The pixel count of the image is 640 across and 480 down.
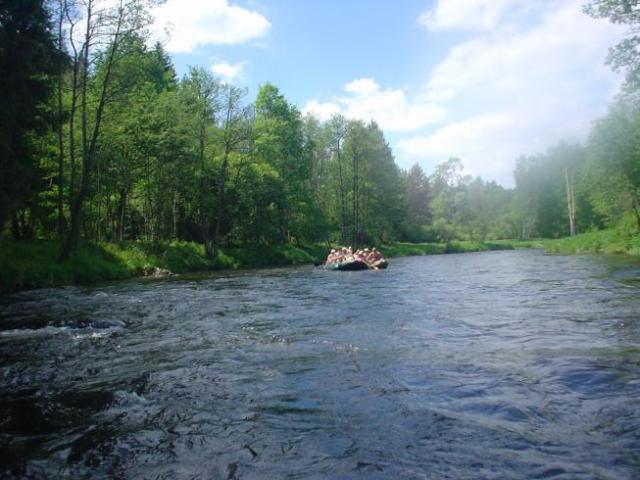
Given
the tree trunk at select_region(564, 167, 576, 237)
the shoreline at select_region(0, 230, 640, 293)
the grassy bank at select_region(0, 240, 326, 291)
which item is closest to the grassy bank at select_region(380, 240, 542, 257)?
the shoreline at select_region(0, 230, 640, 293)

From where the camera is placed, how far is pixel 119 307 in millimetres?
13016

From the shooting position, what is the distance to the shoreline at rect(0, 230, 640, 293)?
61.4ft

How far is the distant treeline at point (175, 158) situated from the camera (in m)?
19.2

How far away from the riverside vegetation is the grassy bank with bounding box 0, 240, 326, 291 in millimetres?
82

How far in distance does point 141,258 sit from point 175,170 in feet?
25.3

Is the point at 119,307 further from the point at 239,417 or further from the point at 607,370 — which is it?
the point at 607,370

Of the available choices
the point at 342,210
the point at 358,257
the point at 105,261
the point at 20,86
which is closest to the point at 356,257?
the point at 358,257

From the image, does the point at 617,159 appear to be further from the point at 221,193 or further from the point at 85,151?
the point at 85,151

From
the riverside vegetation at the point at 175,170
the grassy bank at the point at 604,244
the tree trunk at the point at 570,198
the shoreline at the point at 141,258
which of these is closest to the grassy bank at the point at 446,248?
the riverside vegetation at the point at 175,170

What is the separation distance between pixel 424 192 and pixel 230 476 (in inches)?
3806

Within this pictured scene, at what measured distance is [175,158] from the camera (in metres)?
31.2

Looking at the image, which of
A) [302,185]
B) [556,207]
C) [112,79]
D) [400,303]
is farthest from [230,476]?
[556,207]

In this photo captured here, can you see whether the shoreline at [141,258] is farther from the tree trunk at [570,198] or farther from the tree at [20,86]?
the tree trunk at [570,198]

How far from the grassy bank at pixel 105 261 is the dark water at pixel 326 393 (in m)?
8.08
